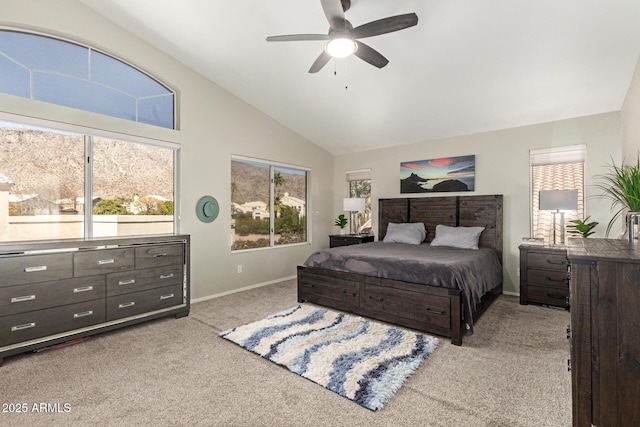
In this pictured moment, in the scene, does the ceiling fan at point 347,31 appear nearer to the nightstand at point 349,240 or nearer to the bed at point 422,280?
the bed at point 422,280

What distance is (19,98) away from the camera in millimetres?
2873

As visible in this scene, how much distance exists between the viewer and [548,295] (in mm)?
3777

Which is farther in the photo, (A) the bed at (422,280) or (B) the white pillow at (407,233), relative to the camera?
(B) the white pillow at (407,233)

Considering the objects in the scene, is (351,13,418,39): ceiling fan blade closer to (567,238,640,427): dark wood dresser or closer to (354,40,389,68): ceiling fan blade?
(354,40,389,68): ceiling fan blade

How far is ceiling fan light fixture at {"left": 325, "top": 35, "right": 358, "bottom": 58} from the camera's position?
2.46 metres

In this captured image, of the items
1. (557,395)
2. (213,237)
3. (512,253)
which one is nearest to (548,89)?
(512,253)

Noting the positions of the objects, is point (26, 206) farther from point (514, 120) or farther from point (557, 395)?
point (514, 120)

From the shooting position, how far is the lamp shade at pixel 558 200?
3.68m

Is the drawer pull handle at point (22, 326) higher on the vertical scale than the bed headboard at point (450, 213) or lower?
lower

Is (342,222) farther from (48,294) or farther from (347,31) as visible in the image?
(48,294)

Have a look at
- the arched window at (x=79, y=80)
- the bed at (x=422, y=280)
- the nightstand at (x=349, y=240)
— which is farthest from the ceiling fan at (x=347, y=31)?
the nightstand at (x=349, y=240)

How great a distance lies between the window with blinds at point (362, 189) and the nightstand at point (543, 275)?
267 centimetres

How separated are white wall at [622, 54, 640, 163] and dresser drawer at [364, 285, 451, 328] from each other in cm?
234

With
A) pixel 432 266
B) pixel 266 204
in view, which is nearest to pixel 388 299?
pixel 432 266
